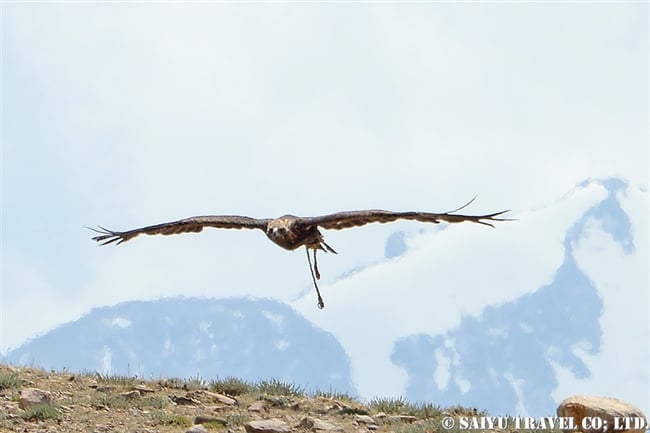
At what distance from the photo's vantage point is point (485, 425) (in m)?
14.2

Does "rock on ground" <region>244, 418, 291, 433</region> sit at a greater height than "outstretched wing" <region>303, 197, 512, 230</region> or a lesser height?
lesser

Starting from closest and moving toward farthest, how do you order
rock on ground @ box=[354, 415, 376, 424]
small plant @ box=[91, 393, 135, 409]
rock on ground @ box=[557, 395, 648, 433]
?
1. rock on ground @ box=[557, 395, 648, 433]
2. rock on ground @ box=[354, 415, 376, 424]
3. small plant @ box=[91, 393, 135, 409]

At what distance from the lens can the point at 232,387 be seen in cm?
1562

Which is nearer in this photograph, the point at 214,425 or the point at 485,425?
the point at 214,425

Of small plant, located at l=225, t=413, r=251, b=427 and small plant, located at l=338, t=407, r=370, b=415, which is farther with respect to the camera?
small plant, located at l=338, t=407, r=370, b=415

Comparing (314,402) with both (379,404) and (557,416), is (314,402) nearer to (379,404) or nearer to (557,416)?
(379,404)

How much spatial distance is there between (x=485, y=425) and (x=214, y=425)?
13.2ft

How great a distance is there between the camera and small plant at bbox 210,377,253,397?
51.2 feet

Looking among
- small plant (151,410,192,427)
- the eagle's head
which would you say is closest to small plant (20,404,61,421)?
small plant (151,410,192,427)

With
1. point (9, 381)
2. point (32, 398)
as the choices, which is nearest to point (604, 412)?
point (32, 398)

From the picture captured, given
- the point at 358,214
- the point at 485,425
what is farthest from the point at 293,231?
the point at 485,425

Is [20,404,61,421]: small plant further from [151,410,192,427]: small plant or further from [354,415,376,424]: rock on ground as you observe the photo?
[354,415,376,424]: rock on ground

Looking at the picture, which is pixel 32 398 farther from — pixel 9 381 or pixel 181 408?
pixel 181 408

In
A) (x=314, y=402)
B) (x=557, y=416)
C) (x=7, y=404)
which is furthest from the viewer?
(x=314, y=402)
